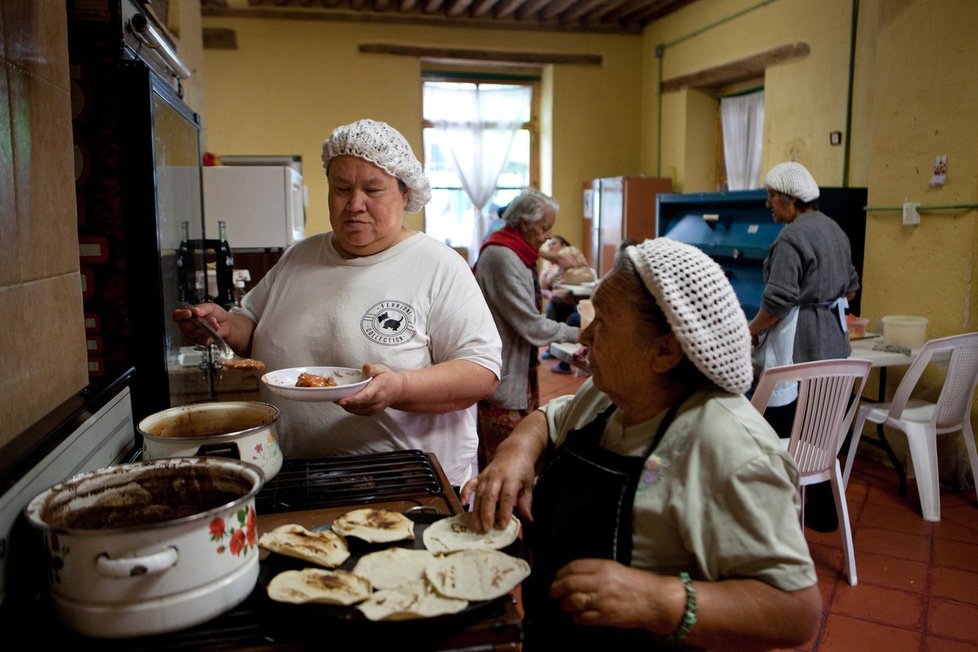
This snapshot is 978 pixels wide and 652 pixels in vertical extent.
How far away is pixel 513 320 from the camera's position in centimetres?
350

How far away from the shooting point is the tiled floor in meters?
2.73

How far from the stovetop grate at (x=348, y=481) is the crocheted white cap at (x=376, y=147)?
2.38 ft

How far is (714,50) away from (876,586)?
6028 mm

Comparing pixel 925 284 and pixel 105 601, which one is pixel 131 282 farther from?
pixel 925 284

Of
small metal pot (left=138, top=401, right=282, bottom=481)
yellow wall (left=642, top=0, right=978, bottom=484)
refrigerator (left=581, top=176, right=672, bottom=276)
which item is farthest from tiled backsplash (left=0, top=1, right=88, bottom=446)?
refrigerator (left=581, top=176, right=672, bottom=276)

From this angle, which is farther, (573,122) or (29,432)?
(573,122)

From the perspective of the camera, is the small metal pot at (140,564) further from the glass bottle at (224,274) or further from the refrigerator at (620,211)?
the refrigerator at (620,211)

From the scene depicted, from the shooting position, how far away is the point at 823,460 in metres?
3.26

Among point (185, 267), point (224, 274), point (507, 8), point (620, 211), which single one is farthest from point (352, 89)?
point (185, 267)

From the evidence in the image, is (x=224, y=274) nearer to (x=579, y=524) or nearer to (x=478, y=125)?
(x=579, y=524)

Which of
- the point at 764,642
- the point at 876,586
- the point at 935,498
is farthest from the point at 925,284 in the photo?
the point at 764,642

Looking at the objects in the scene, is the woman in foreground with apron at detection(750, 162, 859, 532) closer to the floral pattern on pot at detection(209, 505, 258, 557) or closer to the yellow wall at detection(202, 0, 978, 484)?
the yellow wall at detection(202, 0, 978, 484)

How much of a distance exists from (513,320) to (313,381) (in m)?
2.01

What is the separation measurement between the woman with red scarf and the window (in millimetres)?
5304
